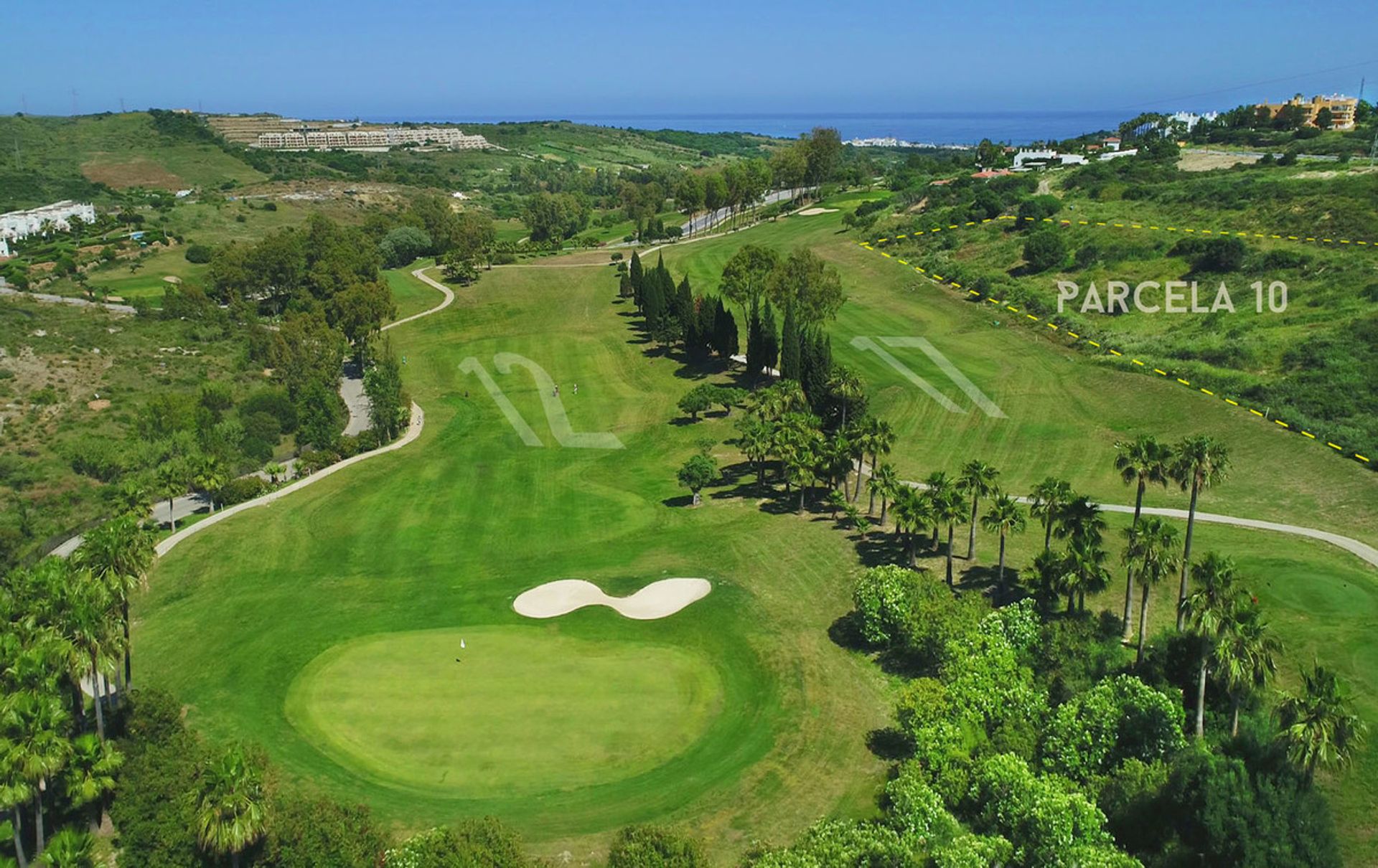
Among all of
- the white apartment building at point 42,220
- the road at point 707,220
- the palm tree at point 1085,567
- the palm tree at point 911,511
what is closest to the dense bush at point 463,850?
the palm tree at point 1085,567

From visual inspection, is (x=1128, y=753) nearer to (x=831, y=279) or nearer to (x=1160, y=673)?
(x=1160, y=673)

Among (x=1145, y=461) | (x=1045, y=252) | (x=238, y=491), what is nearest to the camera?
(x=1145, y=461)

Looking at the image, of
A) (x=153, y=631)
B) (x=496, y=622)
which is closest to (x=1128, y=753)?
(x=496, y=622)

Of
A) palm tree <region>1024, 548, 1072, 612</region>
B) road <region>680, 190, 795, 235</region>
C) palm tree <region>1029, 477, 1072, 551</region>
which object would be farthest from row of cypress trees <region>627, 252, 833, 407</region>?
road <region>680, 190, 795, 235</region>

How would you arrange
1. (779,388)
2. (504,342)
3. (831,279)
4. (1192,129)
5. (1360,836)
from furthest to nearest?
(1192,129) < (504,342) < (831,279) < (779,388) < (1360,836)

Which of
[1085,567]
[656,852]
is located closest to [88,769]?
[656,852]

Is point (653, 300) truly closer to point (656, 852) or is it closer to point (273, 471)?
point (273, 471)

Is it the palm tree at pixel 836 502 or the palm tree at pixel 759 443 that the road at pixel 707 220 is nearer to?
the palm tree at pixel 759 443
